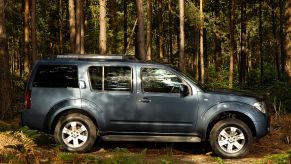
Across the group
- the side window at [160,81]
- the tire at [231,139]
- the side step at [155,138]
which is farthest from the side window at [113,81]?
the tire at [231,139]

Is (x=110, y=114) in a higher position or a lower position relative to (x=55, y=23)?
lower

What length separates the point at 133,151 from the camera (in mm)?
9289

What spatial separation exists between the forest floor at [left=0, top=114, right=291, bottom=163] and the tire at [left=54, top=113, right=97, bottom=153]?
7.5 inches

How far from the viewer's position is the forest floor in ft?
21.7

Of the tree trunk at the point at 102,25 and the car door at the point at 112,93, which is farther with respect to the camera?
the tree trunk at the point at 102,25

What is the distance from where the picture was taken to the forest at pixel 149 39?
10.1m

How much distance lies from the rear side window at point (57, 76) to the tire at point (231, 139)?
3081 millimetres

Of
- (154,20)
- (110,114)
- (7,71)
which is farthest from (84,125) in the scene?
(154,20)

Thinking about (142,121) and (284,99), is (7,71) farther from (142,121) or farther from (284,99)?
(284,99)

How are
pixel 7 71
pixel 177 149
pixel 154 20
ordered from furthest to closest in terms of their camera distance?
1. pixel 154 20
2. pixel 7 71
3. pixel 177 149

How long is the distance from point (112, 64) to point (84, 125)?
140 cm

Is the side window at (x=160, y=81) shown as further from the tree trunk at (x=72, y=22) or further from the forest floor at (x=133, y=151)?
the tree trunk at (x=72, y=22)

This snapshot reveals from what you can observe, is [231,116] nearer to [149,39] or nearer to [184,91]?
[184,91]

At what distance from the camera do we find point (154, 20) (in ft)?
109
